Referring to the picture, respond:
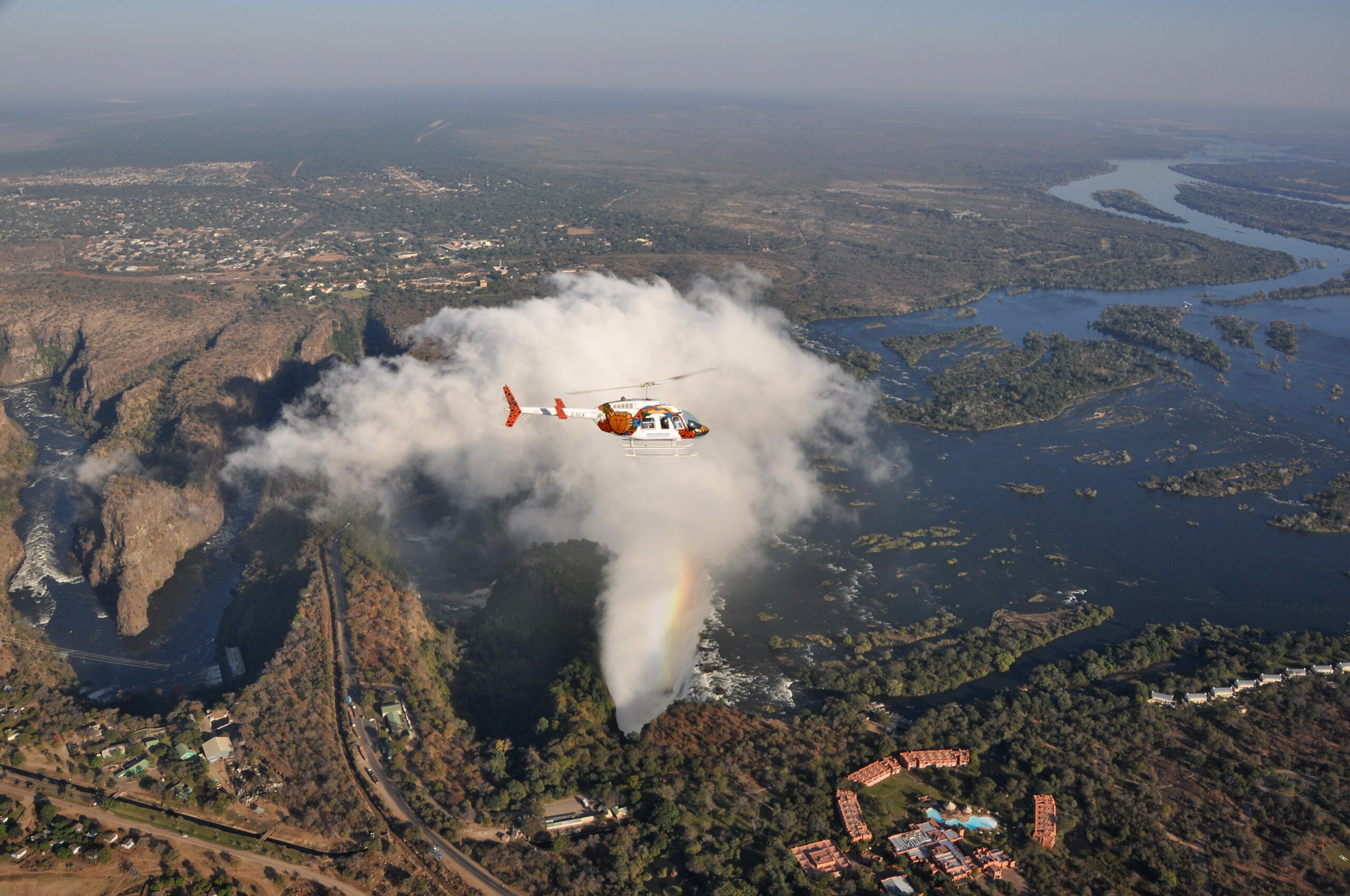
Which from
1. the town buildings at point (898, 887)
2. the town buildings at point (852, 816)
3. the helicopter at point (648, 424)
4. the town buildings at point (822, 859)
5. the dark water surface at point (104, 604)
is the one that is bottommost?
the dark water surface at point (104, 604)

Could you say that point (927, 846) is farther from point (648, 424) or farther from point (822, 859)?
point (648, 424)

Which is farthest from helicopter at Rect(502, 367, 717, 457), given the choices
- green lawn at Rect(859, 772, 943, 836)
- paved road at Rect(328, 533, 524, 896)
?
green lawn at Rect(859, 772, 943, 836)

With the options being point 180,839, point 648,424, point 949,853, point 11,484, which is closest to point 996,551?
point 949,853

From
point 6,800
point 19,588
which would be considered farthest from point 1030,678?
point 19,588

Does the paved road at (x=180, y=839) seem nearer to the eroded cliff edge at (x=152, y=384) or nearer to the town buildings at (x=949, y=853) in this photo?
the town buildings at (x=949, y=853)

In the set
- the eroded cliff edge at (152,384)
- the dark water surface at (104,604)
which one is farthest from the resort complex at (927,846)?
the eroded cliff edge at (152,384)

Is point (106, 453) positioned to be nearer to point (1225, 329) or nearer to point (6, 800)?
point (6, 800)
